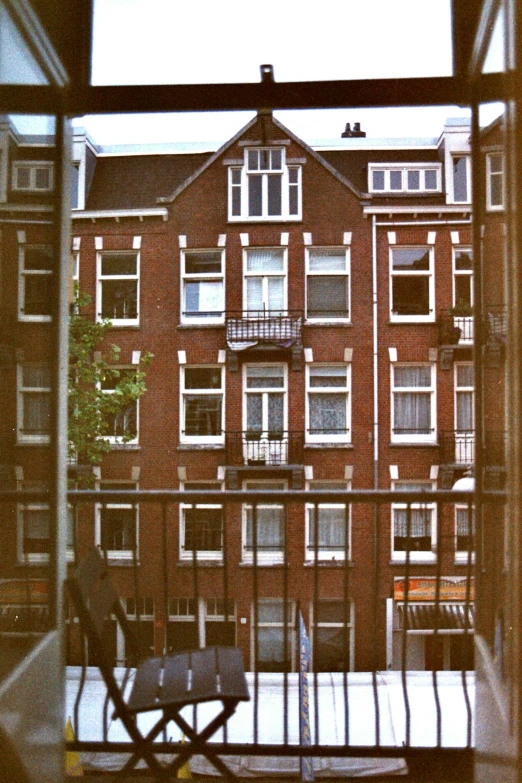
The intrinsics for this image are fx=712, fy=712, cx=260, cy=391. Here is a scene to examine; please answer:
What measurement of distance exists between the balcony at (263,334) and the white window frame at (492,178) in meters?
13.7

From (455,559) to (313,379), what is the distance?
539 centimetres

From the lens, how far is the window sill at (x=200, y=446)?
16.2 metres

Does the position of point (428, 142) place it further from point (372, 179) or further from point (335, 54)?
point (335, 54)

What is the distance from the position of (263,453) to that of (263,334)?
9.05ft

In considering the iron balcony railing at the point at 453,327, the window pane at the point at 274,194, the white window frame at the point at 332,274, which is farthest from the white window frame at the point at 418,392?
the window pane at the point at 274,194

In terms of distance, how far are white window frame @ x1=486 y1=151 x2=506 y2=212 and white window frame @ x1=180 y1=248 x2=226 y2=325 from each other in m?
14.6

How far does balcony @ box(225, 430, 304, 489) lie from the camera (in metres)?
15.7

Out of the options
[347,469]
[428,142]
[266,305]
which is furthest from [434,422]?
[428,142]

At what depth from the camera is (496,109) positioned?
1.41 m

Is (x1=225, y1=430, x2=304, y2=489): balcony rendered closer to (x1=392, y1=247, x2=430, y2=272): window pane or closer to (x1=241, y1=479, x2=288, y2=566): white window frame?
(x1=241, y1=479, x2=288, y2=566): white window frame

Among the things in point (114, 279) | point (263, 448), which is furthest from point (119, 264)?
point (263, 448)

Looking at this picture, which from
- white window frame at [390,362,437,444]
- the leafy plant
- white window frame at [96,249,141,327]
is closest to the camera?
the leafy plant

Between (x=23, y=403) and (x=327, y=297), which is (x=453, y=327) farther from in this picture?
(x=23, y=403)

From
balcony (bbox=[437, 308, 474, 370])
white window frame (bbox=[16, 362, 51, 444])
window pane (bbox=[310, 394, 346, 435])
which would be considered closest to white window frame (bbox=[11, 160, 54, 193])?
white window frame (bbox=[16, 362, 51, 444])
